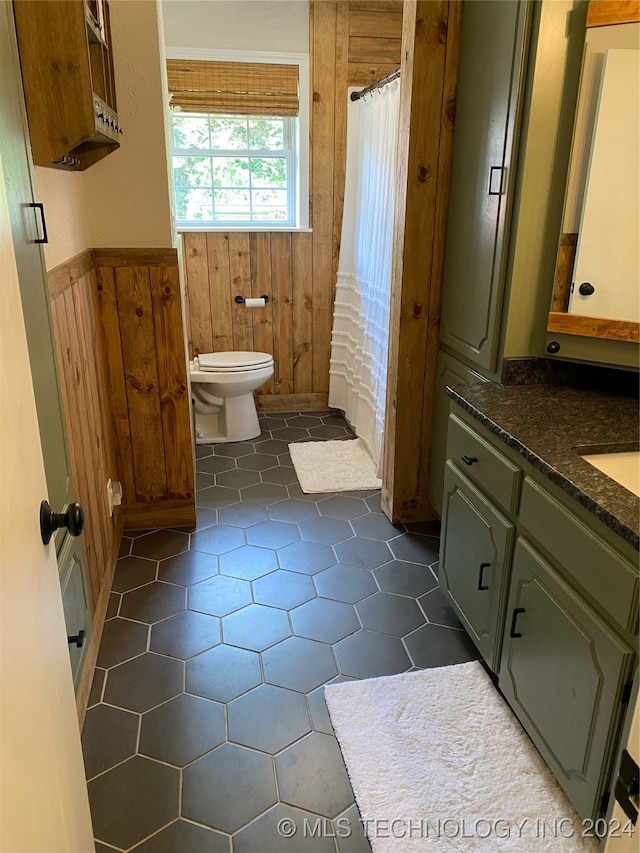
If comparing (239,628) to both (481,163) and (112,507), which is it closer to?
(112,507)

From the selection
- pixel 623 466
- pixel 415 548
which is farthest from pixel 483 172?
pixel 415 548

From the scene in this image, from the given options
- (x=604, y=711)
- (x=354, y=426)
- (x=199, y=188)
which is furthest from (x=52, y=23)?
(x=354, y=426)

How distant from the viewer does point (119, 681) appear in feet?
6.60

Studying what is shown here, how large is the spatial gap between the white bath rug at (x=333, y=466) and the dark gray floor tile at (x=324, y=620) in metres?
0.95

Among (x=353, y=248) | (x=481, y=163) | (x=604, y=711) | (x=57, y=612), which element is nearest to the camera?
(x=57, y=612)

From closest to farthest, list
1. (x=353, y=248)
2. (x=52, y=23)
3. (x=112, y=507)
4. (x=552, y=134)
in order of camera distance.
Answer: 1. (x=52, y=23)
2. (x=552, y=134)
3. (x=112, y=507)
4. (x=353, y=248)

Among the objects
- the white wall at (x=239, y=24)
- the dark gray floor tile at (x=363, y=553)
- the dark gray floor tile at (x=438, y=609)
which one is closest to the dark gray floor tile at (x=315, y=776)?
the dark gray floor tile at (x=438, y=609)

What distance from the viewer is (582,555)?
1379 millimetres

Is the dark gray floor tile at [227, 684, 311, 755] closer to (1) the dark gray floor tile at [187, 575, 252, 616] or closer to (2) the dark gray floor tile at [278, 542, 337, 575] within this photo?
(1) the dark gray floor tile at [187, 575, 252, 616]

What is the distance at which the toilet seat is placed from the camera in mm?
3803

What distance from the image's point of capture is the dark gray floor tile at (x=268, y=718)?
1.79 m

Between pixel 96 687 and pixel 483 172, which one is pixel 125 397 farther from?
pixel 483 172

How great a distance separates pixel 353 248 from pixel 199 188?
108 centimetres

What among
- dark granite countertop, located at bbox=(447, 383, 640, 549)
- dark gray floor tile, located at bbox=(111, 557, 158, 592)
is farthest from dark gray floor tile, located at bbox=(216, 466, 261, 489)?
dark granite countertop, located at bbox=(447, 383, 640, 549)
